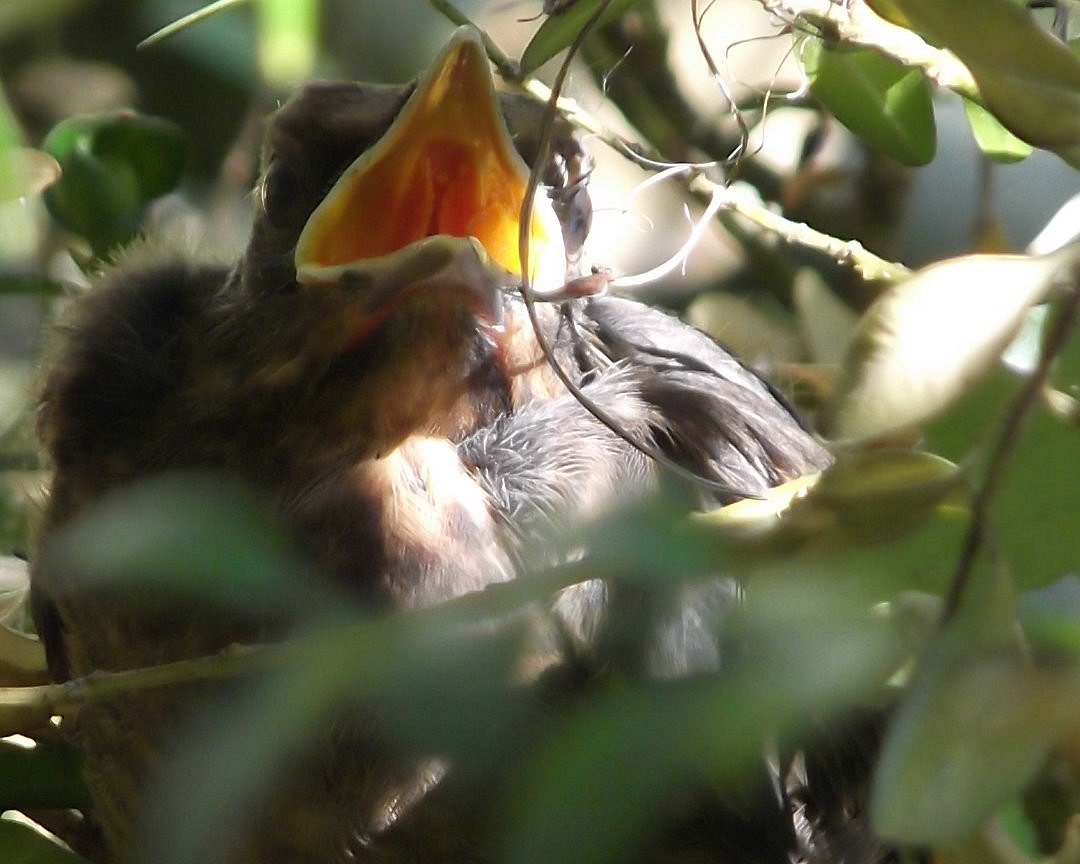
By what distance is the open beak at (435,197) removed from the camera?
100 centimetres

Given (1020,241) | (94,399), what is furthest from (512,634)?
(1020,241)

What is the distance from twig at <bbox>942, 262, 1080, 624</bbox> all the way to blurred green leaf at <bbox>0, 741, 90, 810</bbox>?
0.78m

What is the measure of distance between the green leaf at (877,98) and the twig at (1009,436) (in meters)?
0.53

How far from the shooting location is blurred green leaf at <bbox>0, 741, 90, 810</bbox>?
1060 millimetres

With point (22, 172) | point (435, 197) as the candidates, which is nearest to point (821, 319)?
point (435, 197)

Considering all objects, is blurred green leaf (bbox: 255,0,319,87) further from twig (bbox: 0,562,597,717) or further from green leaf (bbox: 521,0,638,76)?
twig (bbox: 0,562,597,717)

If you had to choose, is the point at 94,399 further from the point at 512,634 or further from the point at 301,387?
the point at 512,634

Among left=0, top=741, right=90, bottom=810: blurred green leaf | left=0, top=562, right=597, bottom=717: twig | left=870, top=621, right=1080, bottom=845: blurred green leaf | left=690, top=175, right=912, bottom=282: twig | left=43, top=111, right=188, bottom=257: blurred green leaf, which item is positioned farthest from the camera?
left=43, top=111, right=188, bottom=257: blurred green leaf

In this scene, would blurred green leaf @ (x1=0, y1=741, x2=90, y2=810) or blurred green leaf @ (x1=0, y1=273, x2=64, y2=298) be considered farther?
blurred green leaf @ (x1=0, y1=273, x2=64, y2=298)

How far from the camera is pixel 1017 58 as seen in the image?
19.5 inches

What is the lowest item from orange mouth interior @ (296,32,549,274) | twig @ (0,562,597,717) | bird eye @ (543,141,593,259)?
bird eye @ (543,141,593,259)

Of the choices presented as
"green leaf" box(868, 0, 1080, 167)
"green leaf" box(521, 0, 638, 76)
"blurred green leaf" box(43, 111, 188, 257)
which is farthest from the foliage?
"blurred green leaf" box(43, 111, 188, 257)

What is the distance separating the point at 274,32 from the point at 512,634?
60 cm

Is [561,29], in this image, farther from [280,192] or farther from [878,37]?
[280,192]
